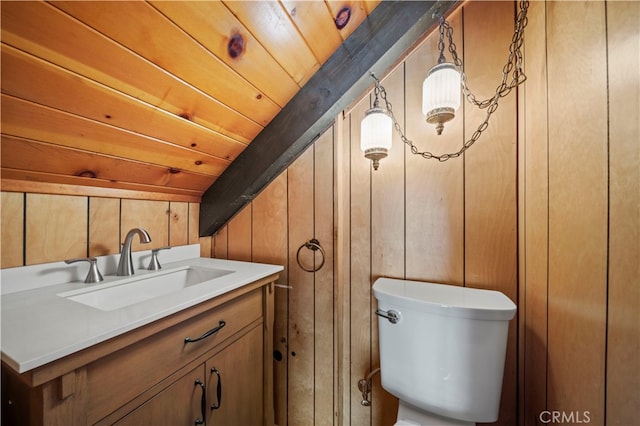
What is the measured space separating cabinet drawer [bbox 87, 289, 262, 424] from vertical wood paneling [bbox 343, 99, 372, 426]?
53cm

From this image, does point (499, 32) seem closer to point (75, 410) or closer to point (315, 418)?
point (75, 410)

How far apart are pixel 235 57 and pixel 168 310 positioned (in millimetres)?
767

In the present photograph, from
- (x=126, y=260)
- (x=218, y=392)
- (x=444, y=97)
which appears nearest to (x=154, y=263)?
(x=126, y=260)

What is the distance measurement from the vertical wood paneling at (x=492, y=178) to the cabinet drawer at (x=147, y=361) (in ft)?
3.06

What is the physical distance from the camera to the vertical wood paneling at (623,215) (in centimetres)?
39

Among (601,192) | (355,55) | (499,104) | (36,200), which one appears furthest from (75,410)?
(499,104)

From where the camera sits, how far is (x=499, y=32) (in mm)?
864

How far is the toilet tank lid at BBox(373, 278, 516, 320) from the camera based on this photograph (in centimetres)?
70

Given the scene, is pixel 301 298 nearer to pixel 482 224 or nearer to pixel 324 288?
pixel 324 288

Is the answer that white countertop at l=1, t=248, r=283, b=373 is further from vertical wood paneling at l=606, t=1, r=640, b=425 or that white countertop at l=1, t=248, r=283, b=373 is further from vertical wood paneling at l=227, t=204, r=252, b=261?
vertical wood paneling at l=606, t=1, r=640, b=425

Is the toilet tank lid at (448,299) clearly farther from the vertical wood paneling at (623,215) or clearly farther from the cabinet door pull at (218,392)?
the cabinet door pull at (218,392)

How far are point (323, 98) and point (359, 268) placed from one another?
74 cm

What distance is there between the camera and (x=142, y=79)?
675 millimetres

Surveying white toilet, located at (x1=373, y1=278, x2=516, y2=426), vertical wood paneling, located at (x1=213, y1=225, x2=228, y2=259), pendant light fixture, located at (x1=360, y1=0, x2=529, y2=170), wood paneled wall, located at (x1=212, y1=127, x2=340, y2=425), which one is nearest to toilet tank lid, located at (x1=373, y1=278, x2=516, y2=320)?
white toilet, located at (x1=373, y1=278, x2=516, y2=426)
